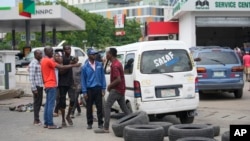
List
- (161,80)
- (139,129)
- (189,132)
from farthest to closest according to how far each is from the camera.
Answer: (161,80) < (139,129) < (189,132)

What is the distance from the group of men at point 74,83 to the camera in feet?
34.0

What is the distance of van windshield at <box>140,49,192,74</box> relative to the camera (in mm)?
10906

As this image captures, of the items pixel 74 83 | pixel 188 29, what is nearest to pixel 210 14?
pixel 188 29

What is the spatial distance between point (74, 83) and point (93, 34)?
2756 inches

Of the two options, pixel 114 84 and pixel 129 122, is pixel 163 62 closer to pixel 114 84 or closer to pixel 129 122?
pixel 114 84

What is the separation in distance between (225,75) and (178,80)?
5.68 meters

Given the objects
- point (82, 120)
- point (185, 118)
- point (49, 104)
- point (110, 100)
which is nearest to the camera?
point (110, 100)

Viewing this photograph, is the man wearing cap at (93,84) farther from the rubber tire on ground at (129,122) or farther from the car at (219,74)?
the car at (219,74)

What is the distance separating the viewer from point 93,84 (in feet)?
34.3

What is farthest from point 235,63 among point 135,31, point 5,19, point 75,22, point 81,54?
point 135,31

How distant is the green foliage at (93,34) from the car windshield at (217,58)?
172 ft

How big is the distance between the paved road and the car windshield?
129 cm

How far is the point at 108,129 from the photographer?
1049 cm

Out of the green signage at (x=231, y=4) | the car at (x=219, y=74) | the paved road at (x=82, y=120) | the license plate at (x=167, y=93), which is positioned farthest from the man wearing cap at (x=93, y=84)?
the green signage at (x=231, y=4)
